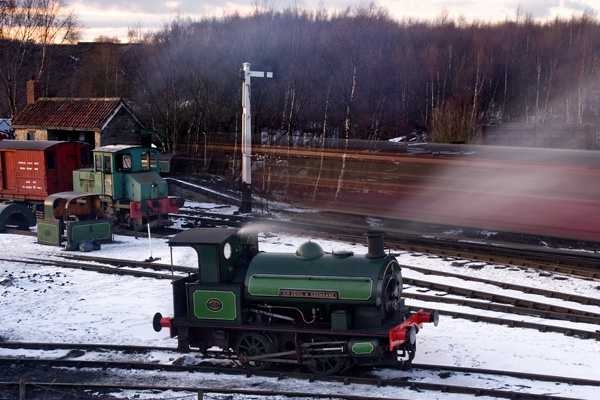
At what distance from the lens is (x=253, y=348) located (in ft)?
31.2

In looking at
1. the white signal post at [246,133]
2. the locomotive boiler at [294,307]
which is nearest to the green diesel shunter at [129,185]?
the white signal post at [246,133]

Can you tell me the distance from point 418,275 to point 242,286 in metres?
6.94

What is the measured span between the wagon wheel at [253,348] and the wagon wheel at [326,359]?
2.18ft

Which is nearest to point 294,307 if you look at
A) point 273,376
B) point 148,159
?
point 273,376

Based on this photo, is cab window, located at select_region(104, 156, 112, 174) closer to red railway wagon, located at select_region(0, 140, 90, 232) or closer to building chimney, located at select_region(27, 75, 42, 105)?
red railway wagon, located at select_region(0, 140, 90, 232)

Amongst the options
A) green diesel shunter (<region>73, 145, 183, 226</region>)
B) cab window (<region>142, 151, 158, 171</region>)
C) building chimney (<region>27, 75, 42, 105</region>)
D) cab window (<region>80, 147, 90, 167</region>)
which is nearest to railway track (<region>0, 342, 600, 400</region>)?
green diesel shunter (<region>73, 145, 183, 226</region>)

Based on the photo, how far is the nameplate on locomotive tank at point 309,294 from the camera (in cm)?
901

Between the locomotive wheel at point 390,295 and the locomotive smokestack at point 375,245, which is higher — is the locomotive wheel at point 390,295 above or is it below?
below

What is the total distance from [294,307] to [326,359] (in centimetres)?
89

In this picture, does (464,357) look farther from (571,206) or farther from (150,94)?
(150,94)

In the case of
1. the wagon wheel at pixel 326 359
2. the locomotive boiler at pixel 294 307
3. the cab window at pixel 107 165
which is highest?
the cab window at pixel 107 165

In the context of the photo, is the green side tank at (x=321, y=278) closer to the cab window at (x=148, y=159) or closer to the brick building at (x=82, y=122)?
the cab window at (x=148, y=159)

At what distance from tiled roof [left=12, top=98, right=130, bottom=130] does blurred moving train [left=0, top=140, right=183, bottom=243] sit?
20.0 feet

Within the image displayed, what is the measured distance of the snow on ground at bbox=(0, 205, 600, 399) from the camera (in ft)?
32.3
